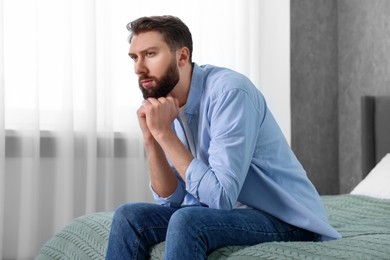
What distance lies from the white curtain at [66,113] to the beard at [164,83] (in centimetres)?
153

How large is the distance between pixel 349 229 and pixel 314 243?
566 mm

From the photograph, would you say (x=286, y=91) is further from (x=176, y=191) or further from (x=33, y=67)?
(x=176, y=191)

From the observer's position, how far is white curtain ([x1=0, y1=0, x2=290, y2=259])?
3238 millimetres

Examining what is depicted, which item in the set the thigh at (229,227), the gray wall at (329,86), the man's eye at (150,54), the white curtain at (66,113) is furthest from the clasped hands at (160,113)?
the gray wall at (329,86)

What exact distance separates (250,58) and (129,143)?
99 centimetres

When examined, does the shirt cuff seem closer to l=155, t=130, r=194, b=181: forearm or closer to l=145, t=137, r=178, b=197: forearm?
l=145, t=137, r=178, b=197: forearm

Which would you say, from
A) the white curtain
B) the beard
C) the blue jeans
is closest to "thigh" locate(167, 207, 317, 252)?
the blue jeans

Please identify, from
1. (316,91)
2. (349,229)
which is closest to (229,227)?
(349,229)

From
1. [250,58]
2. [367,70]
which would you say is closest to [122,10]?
[250,58]

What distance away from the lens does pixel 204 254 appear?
1553mm

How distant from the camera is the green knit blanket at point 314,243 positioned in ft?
5.32

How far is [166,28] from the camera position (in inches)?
72.1

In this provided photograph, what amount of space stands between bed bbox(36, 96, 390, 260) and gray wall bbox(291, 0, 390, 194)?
0.35 m

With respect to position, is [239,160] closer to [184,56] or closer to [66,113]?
[184,56]
